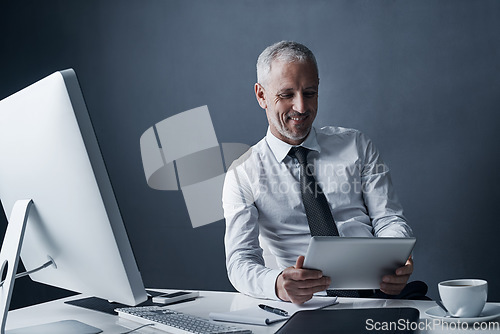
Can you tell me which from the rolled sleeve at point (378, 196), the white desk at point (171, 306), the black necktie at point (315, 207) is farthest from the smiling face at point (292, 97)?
the white desk at point (171, 306)

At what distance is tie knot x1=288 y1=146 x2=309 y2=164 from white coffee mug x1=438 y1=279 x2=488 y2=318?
90 centimetres

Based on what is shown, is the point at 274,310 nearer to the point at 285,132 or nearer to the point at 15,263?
the point at 15,263

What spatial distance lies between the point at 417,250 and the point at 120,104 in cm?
168

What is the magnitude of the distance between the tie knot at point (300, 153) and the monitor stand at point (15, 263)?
0.96 m

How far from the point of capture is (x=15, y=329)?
1.15 metres

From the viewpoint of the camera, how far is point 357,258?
1.20 m

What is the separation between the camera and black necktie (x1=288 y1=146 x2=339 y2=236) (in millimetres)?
1740

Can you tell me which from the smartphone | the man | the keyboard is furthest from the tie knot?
the keyboard

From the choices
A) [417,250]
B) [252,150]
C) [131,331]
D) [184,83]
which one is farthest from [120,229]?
[184,83]

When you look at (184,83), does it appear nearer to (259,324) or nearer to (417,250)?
(417,250)

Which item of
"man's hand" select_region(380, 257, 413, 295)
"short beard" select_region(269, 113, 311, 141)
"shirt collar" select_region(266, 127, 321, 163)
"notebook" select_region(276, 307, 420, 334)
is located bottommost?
"man's hand" select_region(380, 257, 413, 295)

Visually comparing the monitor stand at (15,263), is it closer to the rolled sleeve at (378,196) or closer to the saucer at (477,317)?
the saucer at (477,317)

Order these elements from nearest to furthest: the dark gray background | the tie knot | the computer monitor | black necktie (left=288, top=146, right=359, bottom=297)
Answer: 1. the computer monitor
2. black necktie (left=288, top=146, right=359, bottom=297)
3. the tie knot
4. the dark gray background

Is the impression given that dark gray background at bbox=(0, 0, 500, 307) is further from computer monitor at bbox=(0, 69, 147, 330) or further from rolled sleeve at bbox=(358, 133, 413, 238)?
computer monitor at bbox=(0, 69, 147, 330)
